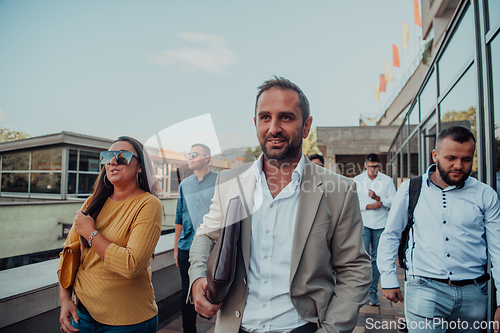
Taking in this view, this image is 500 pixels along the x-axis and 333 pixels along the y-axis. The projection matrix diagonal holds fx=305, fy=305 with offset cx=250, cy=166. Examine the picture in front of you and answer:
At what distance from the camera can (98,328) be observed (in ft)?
6.02

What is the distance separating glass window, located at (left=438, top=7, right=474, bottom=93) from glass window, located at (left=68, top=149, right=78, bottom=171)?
13.9 m

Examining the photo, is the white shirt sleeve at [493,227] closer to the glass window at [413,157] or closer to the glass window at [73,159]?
the glass window at [413,157]

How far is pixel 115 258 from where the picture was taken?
5.67ft

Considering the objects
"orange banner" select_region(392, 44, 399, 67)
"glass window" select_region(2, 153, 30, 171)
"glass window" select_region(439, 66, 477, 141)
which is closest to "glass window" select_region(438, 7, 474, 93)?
"glass window" select_region(439, 66, 477, 141)

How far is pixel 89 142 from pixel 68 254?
13341mm

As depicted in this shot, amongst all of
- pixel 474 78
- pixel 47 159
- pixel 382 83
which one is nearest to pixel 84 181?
pixel 47 159

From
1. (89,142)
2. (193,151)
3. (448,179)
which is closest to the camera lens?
(448,179)

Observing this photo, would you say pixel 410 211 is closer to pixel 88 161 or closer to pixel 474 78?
pixel 474 78

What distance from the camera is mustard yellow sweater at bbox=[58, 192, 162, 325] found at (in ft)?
5.77

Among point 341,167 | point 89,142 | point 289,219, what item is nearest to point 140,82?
point 289,219

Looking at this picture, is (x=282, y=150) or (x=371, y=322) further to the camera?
(x=371, y=322)

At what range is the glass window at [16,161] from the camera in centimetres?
1488

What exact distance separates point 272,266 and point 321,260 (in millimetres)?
229

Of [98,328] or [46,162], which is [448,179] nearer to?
[98,328]
